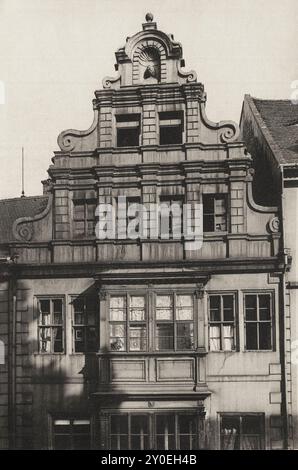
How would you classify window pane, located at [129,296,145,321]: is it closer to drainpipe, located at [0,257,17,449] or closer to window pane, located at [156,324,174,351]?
window pane, located at [156,324,174,351]

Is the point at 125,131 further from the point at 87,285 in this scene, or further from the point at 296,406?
the point at 296,406

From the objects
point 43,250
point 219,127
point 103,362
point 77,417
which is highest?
point 219,127

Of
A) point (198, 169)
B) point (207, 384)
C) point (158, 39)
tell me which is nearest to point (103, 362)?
point (207, 384)

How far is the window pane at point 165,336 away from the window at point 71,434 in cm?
295

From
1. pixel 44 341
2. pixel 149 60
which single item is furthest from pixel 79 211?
pixel 149 60

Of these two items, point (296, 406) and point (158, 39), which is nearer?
point (296, 406)

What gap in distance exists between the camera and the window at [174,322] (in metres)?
18.7

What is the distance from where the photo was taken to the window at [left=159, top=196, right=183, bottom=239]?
1931 cm

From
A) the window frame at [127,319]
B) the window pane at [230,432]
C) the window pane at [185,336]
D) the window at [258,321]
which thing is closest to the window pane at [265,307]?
the window at [258,321]

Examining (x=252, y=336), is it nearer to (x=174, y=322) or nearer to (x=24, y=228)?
(x=174, y=322)

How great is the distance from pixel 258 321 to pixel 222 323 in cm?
97

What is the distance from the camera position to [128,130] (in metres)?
20.1

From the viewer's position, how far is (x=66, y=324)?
19.3 metres

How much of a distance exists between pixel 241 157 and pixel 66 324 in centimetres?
672
